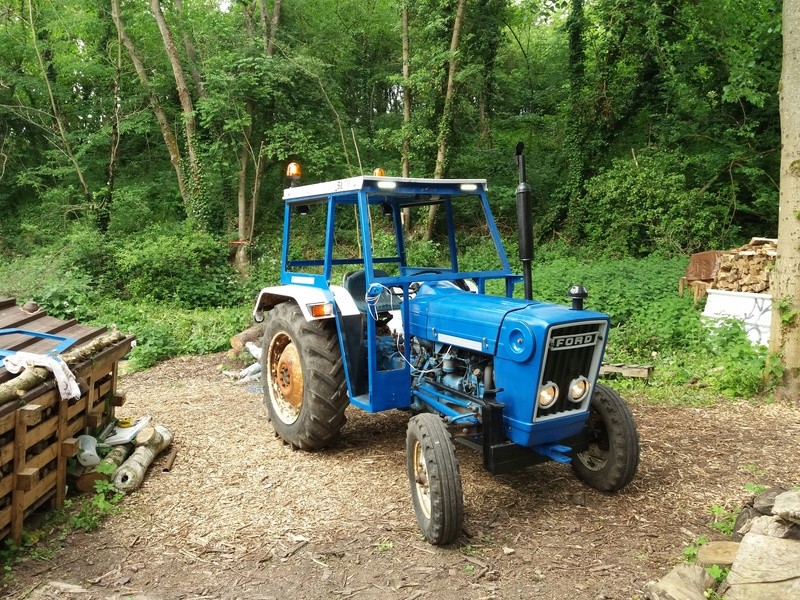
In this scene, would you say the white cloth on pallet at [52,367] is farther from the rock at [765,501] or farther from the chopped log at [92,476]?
the rock at [765,501]

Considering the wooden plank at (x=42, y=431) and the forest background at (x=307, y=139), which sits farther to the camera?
the forest background at (x=307, y=139)

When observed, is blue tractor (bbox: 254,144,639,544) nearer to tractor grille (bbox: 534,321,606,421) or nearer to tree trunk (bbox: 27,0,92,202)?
tractor grille (bbox: 534,321,606,421)

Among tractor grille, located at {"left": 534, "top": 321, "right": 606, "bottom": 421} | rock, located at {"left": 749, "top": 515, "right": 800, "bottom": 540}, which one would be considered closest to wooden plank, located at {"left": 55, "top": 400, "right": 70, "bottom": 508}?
tractor grille, located at {"left": 534, "top": 321, "right": 606, "bottom": 421}

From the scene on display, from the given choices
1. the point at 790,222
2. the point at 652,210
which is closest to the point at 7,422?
the point at 790,222

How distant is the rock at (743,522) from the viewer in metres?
2.91

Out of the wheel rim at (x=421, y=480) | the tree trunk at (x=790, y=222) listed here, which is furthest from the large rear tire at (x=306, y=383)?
the tree trunk at (x=790, y=222)

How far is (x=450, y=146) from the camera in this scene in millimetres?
13039

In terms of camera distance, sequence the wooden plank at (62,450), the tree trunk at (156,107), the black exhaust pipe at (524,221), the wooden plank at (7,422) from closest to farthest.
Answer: the wooden plank at (7,422), the black exhaust pipe at (524,221), the wooden plank at (62,450), the tree trunk at (156,107)

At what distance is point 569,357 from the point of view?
3266mm

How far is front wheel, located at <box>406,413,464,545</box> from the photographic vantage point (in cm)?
298

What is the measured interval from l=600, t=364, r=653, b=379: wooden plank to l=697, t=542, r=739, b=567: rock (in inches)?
135

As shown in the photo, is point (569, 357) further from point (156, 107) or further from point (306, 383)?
point (156, 107)

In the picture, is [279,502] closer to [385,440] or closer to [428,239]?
[385,440]

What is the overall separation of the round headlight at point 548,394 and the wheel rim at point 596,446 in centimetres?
57
